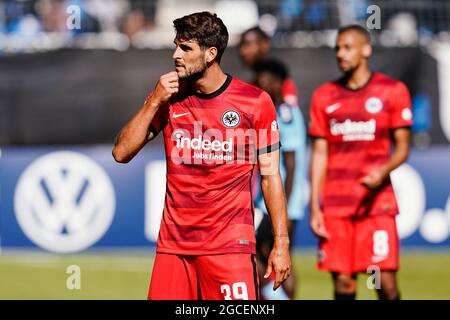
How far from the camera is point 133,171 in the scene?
1394 cm

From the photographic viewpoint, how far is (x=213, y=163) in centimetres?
661

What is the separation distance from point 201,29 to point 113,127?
783 centimetres

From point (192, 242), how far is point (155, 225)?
7289 mm

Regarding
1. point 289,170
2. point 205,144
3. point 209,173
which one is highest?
point 205,144

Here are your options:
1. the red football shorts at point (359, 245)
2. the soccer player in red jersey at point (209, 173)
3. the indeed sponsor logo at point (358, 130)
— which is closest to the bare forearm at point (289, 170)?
the red football shorts at point (359, 245)

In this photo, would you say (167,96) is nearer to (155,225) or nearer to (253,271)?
(253,271)

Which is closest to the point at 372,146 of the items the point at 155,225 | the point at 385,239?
the point at 385,239

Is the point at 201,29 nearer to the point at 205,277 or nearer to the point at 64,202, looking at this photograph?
the point at 205,277

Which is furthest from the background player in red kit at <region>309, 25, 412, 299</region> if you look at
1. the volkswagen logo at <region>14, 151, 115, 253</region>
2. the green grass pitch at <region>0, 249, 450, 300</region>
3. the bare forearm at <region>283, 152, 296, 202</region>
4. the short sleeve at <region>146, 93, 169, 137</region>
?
the volkswagen logo at <region>14, 151, 115, 253</region>

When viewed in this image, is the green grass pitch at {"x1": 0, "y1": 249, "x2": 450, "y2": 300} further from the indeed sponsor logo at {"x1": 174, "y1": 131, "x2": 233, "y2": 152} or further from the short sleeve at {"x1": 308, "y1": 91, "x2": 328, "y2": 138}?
the indeed sponsor logo at {"x1": 174, "y1": 131, "x2": 233, "y2": 152}

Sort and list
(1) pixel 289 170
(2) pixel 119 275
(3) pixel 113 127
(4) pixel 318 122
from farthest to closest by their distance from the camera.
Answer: (3) pixel 113 127 → (2) pixel 119 275 → (1) pixel 289 170 → (4) pixel 318 122

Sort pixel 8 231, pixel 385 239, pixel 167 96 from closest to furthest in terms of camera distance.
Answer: pixel 167 96 < pixel 385 239 < pixel 8 231

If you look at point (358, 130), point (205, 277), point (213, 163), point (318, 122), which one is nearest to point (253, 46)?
point (318, 122)

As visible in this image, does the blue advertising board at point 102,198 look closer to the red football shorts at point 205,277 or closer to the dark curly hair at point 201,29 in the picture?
the red football shorts at point 205,277
